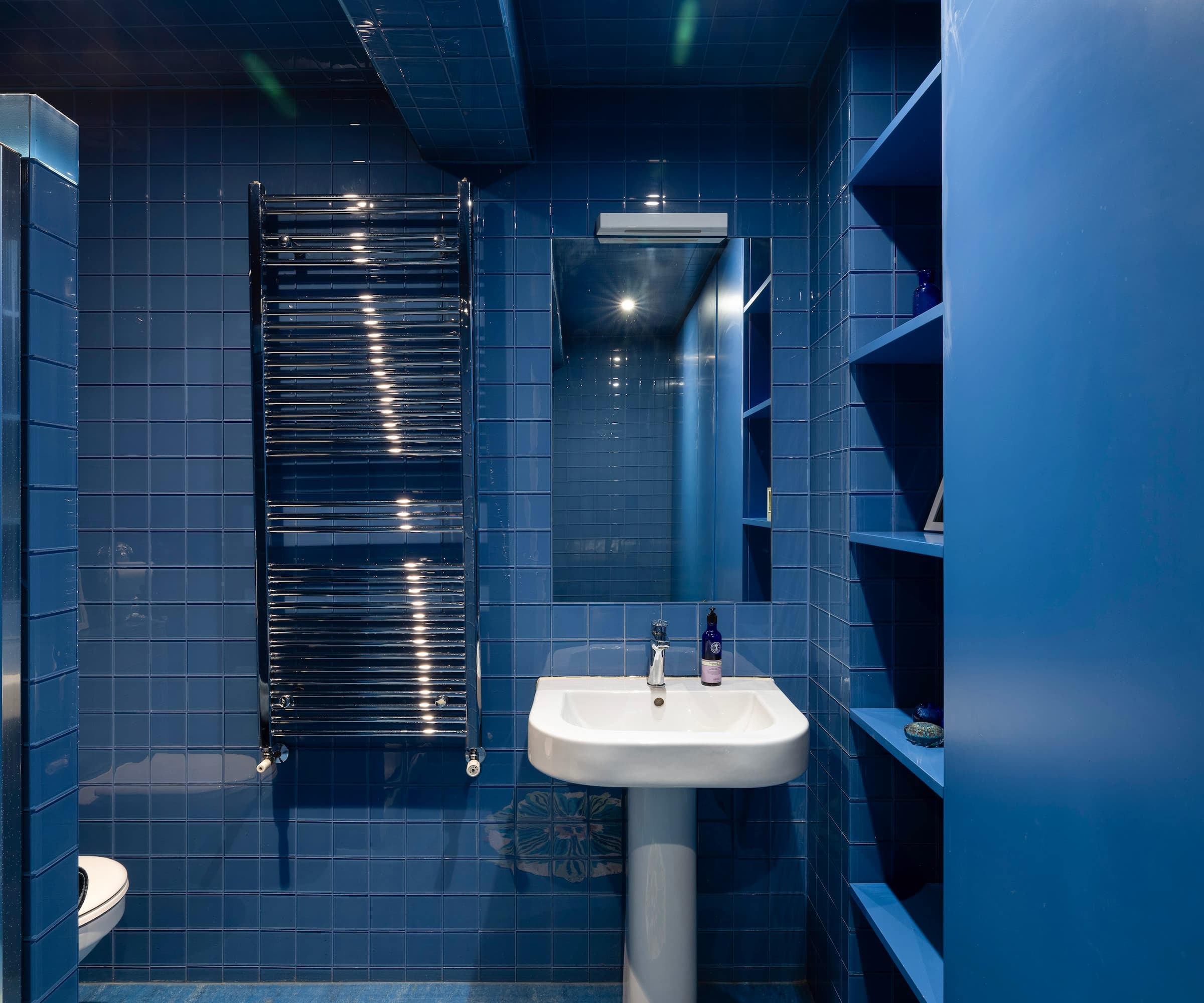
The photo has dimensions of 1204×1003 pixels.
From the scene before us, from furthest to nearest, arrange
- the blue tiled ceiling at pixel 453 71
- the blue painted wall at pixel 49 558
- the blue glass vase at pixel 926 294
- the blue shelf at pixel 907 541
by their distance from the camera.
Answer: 1. the blue glass vase at pixel 926 294
2. the blue tiled ceiling at pixel 453 71
3. the blue shelf at pixel 907 541
4. the blue painted wall at pixel 49 558

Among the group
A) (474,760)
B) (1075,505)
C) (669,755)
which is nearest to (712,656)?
(669,755)

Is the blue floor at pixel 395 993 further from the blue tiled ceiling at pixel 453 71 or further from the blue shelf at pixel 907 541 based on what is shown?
the blue tiled ceiling at pixel 453 71

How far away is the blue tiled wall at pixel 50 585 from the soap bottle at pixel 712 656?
4.42 feet

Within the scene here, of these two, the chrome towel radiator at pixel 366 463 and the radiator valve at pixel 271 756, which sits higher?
the chrome towel radiator at pixel 366 463

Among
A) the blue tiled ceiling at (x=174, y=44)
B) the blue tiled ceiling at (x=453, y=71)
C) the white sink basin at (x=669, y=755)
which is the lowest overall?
the white sink basin at (x=669, y=755)

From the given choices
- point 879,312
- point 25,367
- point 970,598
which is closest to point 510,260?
point 879,312

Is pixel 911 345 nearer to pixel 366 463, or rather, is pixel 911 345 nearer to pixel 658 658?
pixel 658 658

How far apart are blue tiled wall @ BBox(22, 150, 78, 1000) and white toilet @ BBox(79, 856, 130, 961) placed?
2.45 ft

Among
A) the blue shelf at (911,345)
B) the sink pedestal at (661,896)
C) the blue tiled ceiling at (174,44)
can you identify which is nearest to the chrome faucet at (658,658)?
the sink pedestal at (661,896)

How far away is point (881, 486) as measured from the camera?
1.59 meters

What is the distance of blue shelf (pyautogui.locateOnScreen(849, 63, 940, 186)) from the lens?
4.14ft

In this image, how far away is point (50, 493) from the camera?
0.84 meters

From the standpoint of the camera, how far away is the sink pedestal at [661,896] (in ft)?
5.27

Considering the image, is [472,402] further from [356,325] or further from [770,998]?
[770,998]
